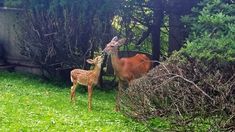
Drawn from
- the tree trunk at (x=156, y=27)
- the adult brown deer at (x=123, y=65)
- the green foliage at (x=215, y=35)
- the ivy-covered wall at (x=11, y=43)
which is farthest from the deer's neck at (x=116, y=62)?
the ivy-covered wall at (x=11, y=43)

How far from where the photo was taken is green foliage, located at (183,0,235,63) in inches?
254

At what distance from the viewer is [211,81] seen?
6105 millimetres

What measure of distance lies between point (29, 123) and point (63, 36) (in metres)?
3.93

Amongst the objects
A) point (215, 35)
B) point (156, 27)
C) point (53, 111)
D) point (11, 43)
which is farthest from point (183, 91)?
point (11, 43)

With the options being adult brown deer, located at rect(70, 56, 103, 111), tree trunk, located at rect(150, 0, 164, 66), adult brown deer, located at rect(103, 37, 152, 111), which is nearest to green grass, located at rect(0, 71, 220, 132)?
adult brown deer, located at rect(70, 56, 103, 111)

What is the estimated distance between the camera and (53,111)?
784cm

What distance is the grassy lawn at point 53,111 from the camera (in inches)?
271

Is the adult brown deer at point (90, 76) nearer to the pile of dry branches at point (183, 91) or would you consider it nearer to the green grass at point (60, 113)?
the green grass at point (60, 113)

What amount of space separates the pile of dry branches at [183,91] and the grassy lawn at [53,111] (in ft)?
1.75

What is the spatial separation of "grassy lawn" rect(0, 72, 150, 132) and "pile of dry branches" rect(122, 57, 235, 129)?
53 centimetres

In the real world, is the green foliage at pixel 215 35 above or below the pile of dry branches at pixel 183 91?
above

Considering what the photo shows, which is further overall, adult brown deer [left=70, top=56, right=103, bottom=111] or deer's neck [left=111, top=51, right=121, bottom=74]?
deer's neck [left=111, top=51, right=121, bottom=74]

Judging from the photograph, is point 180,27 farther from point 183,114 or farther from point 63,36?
point 183,114

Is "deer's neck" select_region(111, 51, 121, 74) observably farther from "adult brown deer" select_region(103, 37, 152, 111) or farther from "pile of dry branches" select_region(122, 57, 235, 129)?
"pile of dry branches" select_region(122, 57, 235, 129)
